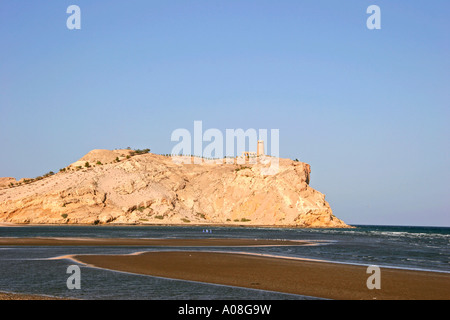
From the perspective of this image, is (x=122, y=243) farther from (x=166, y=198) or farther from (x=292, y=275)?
(x=166, y=198)

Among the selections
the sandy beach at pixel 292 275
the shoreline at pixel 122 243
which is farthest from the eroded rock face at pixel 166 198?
the sandy beach at pixel 292 275

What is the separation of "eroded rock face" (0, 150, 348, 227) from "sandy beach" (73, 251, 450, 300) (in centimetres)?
9777

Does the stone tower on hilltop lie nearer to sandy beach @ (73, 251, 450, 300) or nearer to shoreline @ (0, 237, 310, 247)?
shoreline @ (0, 237, 310, 247)

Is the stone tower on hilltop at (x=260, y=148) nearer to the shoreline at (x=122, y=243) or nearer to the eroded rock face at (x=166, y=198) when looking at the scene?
the eroded rock face at (x=166, y=198)

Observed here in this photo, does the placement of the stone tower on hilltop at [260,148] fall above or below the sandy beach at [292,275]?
→ above

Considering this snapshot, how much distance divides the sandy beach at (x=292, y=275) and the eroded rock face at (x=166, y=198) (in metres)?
97.8

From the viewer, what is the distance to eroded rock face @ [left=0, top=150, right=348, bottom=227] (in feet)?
406

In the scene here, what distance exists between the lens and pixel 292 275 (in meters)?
21.8

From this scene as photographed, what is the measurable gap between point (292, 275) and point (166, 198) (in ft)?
367

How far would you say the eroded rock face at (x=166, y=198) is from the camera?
123625 millimetres

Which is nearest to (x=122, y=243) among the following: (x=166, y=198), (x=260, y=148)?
(x=166, y=198)

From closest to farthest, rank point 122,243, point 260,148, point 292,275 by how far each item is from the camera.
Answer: point 292,275 < point 122,243 < point 260,148
